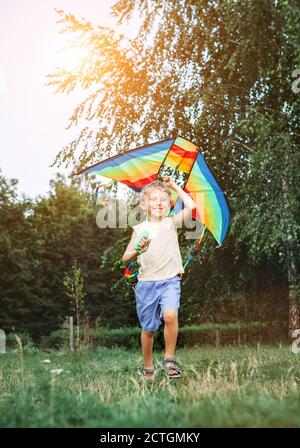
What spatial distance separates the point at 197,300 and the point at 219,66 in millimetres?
6047

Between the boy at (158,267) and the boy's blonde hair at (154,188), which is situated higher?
the boy's blonde hair at (154,188)

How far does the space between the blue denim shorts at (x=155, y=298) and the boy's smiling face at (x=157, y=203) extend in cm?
59

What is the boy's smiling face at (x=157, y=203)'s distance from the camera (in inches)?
221

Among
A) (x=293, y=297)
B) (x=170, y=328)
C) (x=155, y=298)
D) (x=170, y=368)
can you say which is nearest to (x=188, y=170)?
(x=155, y=298)

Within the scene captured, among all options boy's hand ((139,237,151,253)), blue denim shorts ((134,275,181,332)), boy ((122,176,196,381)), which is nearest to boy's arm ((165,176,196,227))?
boy ((122,176,196,381))

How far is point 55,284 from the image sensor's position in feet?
106

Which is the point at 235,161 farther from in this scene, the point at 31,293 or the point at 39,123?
the point at 31,293

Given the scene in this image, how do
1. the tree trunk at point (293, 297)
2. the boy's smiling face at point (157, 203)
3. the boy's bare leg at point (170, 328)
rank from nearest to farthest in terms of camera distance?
the boy's bare leg at point (170, 328)
the boy's smiling face at point (157, 203)
the tree trunk at point (293, 297)

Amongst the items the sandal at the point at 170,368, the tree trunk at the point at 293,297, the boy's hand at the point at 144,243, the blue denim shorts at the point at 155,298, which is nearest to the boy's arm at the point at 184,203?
the boy's hand at the point at 144,243

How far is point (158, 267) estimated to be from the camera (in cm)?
547

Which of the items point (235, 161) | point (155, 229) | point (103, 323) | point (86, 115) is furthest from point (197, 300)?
point (103, 323)

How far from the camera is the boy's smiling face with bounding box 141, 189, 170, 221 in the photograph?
562cm

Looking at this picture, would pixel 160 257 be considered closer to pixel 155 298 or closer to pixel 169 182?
pixel 155 298

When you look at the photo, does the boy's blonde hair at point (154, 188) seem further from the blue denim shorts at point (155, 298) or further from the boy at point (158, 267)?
the blue denim shorts at point (155, 298)
